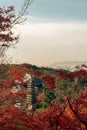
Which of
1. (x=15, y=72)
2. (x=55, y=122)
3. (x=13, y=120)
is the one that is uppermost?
(x=15, y=72)

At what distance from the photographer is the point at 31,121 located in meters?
34.8

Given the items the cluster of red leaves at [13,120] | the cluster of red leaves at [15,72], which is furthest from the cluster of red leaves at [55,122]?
the cluster of red leaves at [15,72]

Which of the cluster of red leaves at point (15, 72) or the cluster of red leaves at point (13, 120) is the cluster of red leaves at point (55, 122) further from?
the cluster of red leaves at point (15, 72)

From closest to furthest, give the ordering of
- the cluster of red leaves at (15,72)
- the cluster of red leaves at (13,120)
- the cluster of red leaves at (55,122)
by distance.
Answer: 1. the cluster of red leaves at (13,120)
2. the cluster of red leaves at (55,122)
3. the cluster of red leaves at (15,72)

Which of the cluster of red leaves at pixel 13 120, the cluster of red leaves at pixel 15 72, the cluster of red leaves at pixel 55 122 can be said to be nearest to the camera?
the cluster of red leaves at pixel 13 120

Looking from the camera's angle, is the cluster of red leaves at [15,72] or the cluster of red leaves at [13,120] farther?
the cluster of red leaves at [15,72]

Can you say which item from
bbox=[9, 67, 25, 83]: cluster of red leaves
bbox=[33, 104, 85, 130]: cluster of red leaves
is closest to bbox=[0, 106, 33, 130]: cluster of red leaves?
bbox=[33, 104, 85, 130]: cluster of red leaves

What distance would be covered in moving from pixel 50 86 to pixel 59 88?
24.7 ft

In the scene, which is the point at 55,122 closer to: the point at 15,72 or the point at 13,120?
the point at 13,120

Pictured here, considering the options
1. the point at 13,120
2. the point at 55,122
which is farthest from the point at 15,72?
the point at 13,120

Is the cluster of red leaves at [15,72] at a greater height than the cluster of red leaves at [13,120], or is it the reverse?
the cluster of red leaves at [15,72]

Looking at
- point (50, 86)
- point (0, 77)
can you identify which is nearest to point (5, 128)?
point (0, 77)

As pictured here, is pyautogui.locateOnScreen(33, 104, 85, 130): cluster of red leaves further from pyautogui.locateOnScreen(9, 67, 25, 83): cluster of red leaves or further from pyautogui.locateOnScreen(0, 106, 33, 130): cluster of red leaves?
pyautogui.locateOnScreen(9, 67, 25, 83): cluster of red leaves

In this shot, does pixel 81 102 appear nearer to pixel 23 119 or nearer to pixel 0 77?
pixel 23 119
